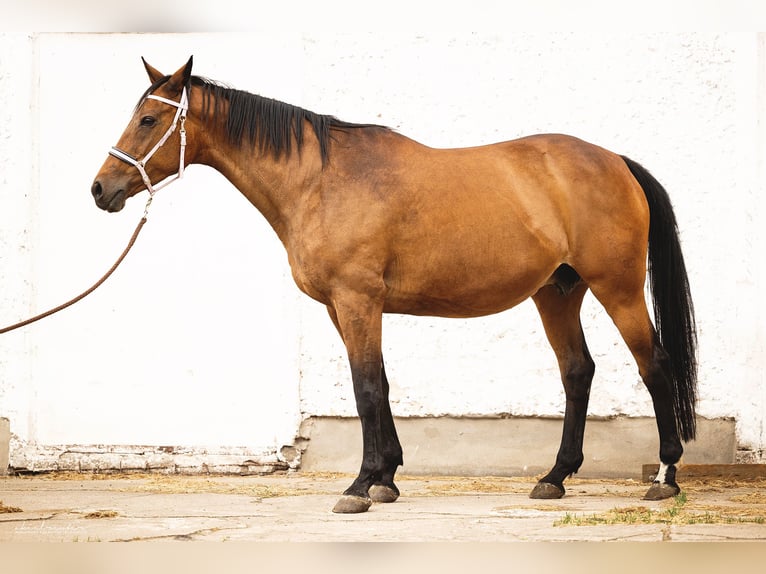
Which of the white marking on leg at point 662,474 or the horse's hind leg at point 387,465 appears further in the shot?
the white marking on leg at point 662,474

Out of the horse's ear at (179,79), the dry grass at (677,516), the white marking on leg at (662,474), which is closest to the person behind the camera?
the dry grass at (677,516)

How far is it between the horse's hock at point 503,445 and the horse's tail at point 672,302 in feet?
3.20

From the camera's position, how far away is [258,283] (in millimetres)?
6566

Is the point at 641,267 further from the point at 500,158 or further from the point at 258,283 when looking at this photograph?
the point at 258,283

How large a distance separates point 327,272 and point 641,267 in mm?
1758

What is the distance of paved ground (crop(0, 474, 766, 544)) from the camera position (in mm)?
4043

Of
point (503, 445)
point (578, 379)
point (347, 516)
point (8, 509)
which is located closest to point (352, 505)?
point (347, 516)

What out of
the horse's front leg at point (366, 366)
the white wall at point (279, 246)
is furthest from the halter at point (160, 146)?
the white wall at point (279, 246)

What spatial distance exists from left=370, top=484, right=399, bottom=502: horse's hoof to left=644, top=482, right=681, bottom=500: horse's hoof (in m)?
1.37

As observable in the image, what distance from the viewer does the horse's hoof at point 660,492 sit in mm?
5160

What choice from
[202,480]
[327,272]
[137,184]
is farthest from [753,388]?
[137,184]

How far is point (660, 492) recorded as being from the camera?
516cm

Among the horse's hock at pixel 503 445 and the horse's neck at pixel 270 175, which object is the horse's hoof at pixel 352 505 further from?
the horse's hock at pixel 503 445

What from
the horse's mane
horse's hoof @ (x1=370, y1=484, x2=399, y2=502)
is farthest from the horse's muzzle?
horse's hoof @ (x1=370, y1=484, x2=399, y2=502)
